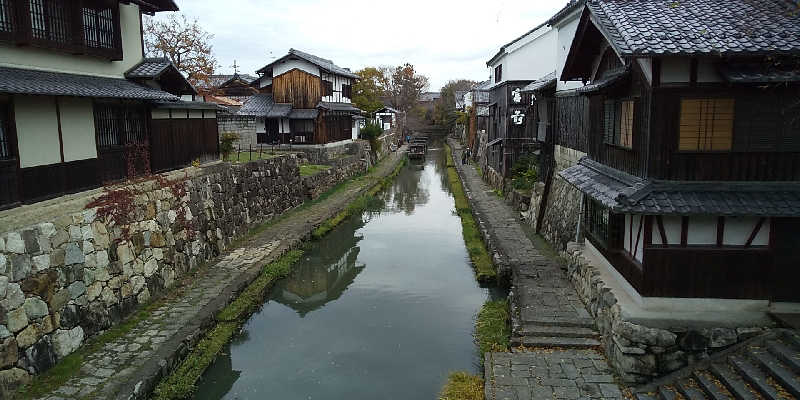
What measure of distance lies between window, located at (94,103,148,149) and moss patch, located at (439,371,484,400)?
12397 mm

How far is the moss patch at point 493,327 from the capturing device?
11875 millimetres

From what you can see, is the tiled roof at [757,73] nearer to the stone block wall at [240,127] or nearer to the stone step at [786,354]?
the stone step at [786,354]

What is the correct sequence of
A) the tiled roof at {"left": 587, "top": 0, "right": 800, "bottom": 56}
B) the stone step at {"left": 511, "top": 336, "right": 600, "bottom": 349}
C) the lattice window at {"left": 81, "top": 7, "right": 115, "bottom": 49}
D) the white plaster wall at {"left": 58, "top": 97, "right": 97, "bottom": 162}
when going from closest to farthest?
the tiled roof at {"left": 587, "top": 0, "right": 800, "bottom": 56}, the stone step at {"left": 511, "top": 336, "right": 600, "bottom": 349}, the white plaster wall at {"left": 58, "top": 97, "right": 97, "bottom": 162}, the lattice window at {"left": 81, "top": 7, "right": 115, "bottom": 49}

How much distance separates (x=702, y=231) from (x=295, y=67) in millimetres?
34576

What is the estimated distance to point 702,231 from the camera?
948 centimetres

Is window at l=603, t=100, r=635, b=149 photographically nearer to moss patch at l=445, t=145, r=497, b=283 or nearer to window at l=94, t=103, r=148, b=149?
moss patch at l=445, t=145, r=497, b=283

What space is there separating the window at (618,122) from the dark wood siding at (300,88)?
98.1ft

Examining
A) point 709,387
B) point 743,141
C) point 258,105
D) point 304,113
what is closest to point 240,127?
point 258,105

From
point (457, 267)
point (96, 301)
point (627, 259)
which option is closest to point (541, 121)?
point (457, 267)

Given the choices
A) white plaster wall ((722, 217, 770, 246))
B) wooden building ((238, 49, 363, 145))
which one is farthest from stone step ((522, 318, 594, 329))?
wooden building ((238, 49, 363, 145))

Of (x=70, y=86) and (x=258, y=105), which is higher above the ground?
(x=258, y=105)

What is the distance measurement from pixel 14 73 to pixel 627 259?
1474 centimetres

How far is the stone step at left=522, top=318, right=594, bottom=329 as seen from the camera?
1152cm

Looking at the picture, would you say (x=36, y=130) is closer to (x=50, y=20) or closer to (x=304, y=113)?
(x=50, y=20)
